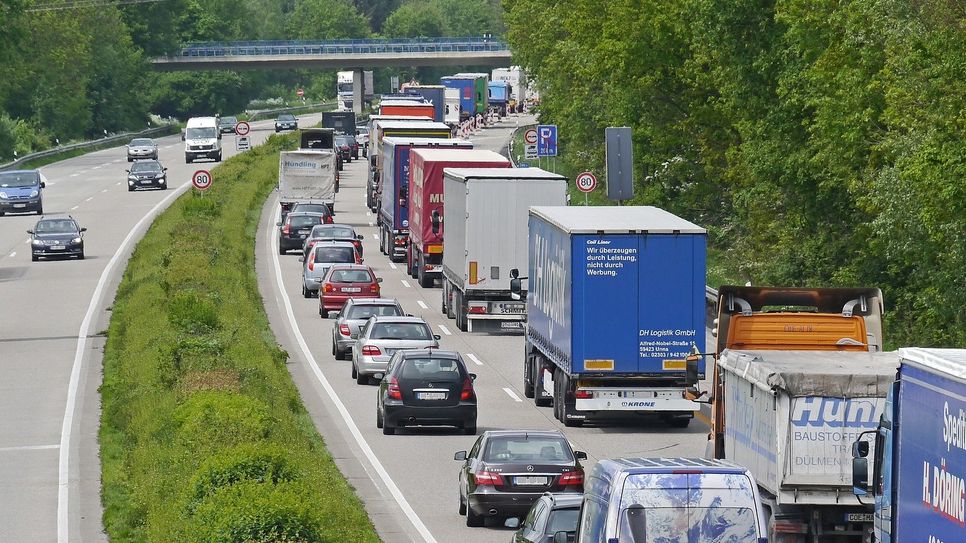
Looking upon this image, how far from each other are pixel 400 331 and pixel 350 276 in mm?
10476

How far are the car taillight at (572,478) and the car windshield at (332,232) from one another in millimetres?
34545

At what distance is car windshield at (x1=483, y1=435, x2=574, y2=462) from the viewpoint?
20.9 m

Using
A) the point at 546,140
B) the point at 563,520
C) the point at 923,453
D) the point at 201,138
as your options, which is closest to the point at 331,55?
the point at 201,138

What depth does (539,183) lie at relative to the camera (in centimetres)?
3778

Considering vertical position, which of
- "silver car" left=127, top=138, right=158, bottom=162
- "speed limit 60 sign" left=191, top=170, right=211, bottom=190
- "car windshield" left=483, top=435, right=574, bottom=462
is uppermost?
"car windshield" left=483, top=435, right=574, bottom=462

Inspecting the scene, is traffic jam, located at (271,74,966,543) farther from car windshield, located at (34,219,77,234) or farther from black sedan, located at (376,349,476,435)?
car windshield, located at (34,219,77,234)

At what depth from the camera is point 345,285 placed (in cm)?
4400

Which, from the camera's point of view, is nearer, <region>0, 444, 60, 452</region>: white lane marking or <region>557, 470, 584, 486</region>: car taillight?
<region>557, 470, 584, 486</region>: car taillight

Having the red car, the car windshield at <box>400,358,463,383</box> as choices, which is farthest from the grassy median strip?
the red car

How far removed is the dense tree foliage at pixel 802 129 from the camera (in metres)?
30.7

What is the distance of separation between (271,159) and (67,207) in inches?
859

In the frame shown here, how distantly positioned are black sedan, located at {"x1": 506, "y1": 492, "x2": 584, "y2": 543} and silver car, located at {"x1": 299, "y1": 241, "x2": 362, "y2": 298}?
3238 cm

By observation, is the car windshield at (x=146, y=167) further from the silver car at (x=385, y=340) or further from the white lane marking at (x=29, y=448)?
the white lane marking at (x=29, y=448)

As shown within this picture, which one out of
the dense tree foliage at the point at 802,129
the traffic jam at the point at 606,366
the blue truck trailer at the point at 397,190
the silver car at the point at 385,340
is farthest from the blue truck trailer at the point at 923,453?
the blue truck trailer at the point at 397,190
